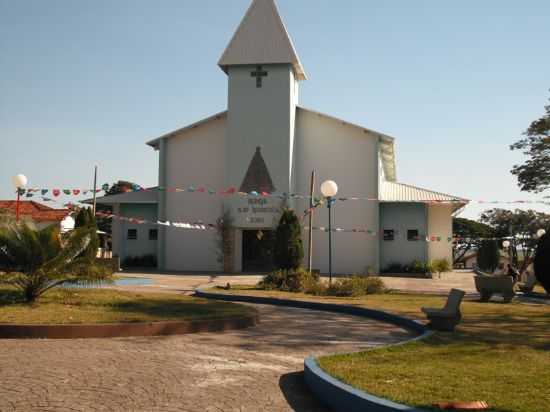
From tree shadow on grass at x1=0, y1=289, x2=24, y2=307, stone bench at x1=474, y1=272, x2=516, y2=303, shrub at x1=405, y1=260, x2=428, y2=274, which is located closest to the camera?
tree shadow on grass at x1=0, y1=289, x2=24, y2=307

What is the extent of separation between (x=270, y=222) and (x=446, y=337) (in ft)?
70.6

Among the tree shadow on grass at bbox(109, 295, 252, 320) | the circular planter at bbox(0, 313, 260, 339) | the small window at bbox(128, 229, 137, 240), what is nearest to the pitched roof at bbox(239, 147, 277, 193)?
the small window at bbox(128, 229, 137, 240)

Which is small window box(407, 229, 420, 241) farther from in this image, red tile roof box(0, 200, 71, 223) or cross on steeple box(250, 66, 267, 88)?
red tile roof box(0, 200, 71, 223)

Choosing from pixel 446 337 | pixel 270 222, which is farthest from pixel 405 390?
pixel 270 222

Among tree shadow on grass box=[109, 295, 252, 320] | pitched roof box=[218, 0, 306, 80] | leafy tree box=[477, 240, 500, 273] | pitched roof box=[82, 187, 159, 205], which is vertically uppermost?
pitched roof box=[218, 0, 306, 80]

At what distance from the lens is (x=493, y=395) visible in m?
5.45

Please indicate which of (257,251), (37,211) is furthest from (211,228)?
(37,211)

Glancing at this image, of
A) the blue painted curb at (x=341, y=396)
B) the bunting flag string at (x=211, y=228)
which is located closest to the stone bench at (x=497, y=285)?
the blue painted curb at (x=341, y=396)

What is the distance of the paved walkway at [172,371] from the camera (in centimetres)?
571

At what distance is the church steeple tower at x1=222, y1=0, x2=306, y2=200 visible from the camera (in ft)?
101

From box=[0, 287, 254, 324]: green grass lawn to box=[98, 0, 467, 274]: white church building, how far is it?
56.2ft

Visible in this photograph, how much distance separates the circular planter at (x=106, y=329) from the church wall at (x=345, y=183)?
68.3 ft

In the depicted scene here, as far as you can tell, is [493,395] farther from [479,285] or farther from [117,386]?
[479,285]

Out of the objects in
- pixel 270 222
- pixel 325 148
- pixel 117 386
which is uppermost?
pixel 325 148
